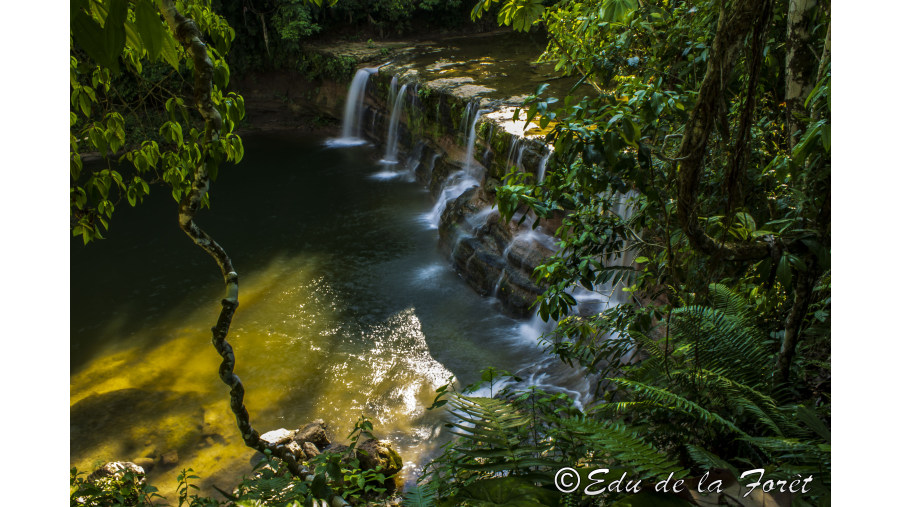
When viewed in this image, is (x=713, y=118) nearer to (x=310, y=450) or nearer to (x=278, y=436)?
(x=310, y=450)

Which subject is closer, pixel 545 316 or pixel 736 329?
pixel 736 329

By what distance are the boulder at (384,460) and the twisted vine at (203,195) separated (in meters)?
1.77

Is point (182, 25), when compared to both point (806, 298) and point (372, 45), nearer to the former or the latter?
point (806, 298)

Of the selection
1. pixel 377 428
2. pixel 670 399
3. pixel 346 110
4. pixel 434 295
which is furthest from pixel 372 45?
pixel 670 399

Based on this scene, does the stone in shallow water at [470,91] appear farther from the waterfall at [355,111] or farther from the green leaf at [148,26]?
the green leaf at [148,26]

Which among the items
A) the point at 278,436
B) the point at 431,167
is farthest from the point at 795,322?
the point at 431,167

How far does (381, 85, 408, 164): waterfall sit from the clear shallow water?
6.87 feet

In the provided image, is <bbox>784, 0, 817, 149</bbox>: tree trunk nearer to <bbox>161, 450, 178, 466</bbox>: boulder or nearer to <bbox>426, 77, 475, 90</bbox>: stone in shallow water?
<bbox>161, 450, 178, 466</bbox>: boulder

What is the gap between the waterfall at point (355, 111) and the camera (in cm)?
1366

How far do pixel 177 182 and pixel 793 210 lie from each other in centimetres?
281

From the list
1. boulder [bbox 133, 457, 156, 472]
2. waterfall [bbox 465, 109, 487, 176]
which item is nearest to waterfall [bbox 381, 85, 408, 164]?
waterfall [bbox 465, 109, 487, 176]

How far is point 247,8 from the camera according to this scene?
14492 mm

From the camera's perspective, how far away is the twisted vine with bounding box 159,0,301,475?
7.36 ft

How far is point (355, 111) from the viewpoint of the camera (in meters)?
14.0
